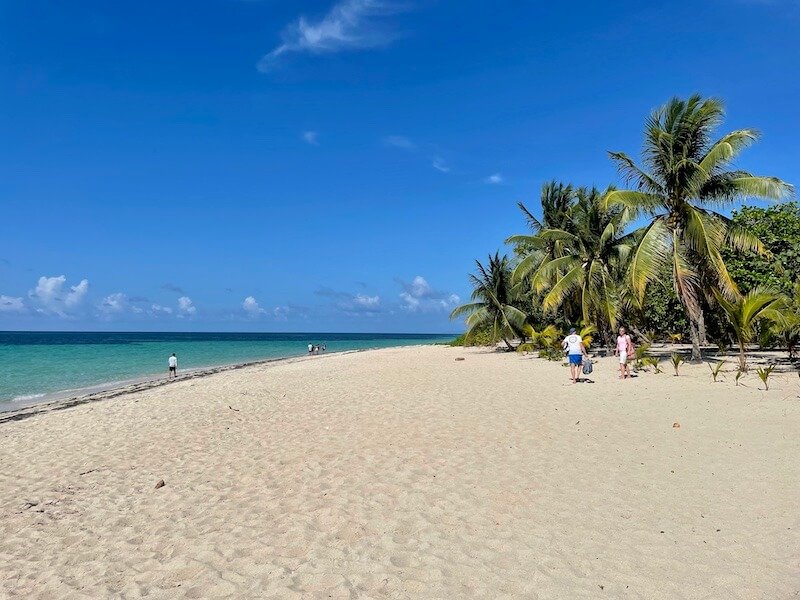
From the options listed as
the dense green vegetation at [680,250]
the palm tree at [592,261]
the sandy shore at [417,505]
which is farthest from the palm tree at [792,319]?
the palm tree at [592,261]

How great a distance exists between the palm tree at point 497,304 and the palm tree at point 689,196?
39.3ft

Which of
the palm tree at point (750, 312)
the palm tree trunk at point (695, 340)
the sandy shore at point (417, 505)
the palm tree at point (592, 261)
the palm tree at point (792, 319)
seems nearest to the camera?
the sandy shore at point (417, 505)

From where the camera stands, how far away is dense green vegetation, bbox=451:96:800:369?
15.7 metres

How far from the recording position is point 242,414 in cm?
1137

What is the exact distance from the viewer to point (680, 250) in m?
16.9

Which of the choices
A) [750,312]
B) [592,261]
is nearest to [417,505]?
[750,312]

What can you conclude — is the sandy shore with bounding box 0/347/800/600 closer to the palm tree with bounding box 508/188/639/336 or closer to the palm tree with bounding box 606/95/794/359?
the palm tree with bounding box 606/95/794/359

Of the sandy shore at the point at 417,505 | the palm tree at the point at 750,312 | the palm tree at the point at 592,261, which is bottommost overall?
the sandy shore at the point at 417,505

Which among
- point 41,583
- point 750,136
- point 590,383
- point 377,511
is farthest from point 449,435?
point 750,136

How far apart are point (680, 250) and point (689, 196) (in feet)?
6.26

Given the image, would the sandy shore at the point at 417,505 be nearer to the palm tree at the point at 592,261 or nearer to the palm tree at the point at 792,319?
the palm tree at the point at 792,319

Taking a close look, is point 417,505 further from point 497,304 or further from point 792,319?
point 497,304

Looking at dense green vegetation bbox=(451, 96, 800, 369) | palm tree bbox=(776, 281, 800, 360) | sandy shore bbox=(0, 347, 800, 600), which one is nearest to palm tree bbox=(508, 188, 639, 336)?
dense green vegetation bbox=(451, 96, 800, 369)

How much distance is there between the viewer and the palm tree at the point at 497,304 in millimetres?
29188
